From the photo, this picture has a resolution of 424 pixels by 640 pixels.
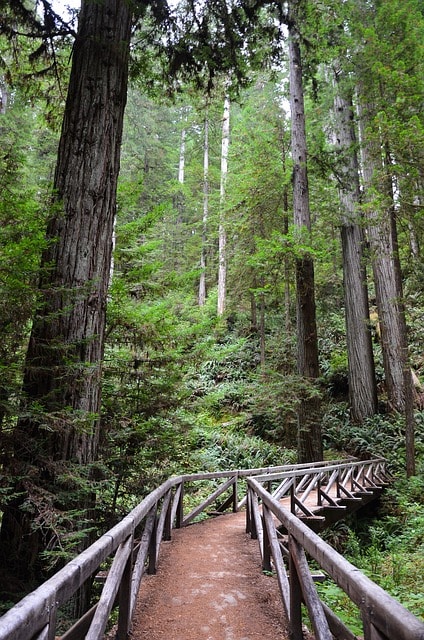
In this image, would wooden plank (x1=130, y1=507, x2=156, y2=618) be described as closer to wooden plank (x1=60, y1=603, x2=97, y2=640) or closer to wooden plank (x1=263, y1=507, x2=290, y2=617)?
wooden plank (x1=60, y1=603, x2=97, y2=640)

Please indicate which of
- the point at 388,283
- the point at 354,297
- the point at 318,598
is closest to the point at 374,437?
the point at 354,297

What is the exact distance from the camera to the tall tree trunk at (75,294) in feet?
11.8

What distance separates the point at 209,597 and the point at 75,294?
3155mm

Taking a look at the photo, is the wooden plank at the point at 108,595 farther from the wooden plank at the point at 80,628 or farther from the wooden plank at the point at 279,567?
the wooden plank at the point at 279,567

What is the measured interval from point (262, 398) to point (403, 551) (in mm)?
5921

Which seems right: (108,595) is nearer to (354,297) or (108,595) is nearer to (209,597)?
(209,597)

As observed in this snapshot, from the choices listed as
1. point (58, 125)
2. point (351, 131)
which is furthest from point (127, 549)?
point (351, 131)

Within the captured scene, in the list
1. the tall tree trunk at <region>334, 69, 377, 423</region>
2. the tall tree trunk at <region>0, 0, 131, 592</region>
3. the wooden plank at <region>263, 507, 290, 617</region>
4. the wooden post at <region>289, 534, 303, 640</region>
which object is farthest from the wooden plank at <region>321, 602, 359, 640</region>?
the tall tree trunk at <region>334, 69, 377, 423</region>

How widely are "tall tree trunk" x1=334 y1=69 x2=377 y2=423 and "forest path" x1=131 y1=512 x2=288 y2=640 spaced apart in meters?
9.21

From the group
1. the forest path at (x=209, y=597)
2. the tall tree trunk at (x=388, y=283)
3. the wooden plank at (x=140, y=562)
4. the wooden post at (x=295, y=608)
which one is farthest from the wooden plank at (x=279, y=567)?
the tall tree trunk at (x=388, y=283)

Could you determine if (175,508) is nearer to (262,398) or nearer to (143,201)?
(262,398)

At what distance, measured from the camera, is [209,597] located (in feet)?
13.2

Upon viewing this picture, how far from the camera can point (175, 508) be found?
6.98 meters

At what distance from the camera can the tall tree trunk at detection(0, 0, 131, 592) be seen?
3604 mm
